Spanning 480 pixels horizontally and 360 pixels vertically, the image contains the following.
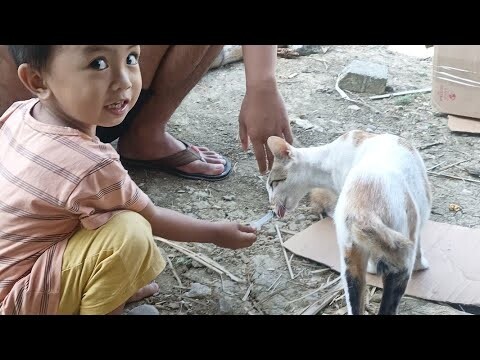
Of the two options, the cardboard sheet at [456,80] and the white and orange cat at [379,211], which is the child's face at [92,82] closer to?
the white and orange cat at [379,211]

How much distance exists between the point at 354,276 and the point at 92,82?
0.66 meters

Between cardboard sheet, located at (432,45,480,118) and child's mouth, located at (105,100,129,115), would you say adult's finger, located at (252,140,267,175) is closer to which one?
child's mouth, located at (105,100,129,115)

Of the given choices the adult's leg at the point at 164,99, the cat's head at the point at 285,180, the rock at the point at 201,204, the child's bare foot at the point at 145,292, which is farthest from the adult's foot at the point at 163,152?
the child's bare foot at the point at 145,292

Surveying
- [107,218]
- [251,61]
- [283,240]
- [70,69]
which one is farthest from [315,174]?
[70,69]

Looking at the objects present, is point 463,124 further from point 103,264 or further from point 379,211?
point 103,264

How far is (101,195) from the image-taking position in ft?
3.79

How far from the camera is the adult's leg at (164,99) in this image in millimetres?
1892

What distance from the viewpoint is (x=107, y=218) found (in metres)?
1.19

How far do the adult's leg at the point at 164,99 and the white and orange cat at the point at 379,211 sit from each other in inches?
17.7

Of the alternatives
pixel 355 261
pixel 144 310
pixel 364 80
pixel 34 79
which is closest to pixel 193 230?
pixel 144 310

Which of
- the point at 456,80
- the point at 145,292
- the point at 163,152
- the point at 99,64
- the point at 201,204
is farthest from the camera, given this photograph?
the point at 456,80
